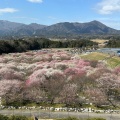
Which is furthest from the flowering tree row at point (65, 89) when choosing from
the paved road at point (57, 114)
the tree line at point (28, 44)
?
the tree line at point (28, 44)

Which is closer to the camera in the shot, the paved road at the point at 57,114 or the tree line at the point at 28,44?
the paved road at the point at 57,114

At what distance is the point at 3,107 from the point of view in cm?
3109

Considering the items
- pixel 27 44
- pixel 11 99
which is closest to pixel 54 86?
pixel 11 99

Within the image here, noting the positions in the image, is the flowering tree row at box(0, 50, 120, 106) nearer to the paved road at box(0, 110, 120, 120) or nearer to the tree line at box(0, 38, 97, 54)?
the paved road at box(0, 110, 120, 120)

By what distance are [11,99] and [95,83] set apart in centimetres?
1101

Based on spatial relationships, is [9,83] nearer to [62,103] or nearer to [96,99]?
[62,103]

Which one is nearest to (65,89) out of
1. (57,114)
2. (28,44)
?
(57,114)

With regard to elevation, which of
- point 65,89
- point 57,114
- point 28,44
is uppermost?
point 65,89

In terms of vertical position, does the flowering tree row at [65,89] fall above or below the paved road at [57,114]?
above

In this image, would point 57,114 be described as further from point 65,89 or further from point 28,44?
point 28,44

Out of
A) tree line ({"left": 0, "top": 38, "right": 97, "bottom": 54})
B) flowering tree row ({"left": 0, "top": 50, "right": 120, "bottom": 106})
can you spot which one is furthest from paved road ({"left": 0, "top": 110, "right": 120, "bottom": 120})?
tree line ({"left": 0, "top": 38, "right": 97, "bottom": 54})

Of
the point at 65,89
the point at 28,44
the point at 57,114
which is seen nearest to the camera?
the point at 57,114

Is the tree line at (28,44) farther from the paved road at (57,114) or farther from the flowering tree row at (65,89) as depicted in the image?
the paved road at (57,114)

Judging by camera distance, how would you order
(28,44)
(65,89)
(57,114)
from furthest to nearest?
(28,44) < (65,89) < (57,114)
